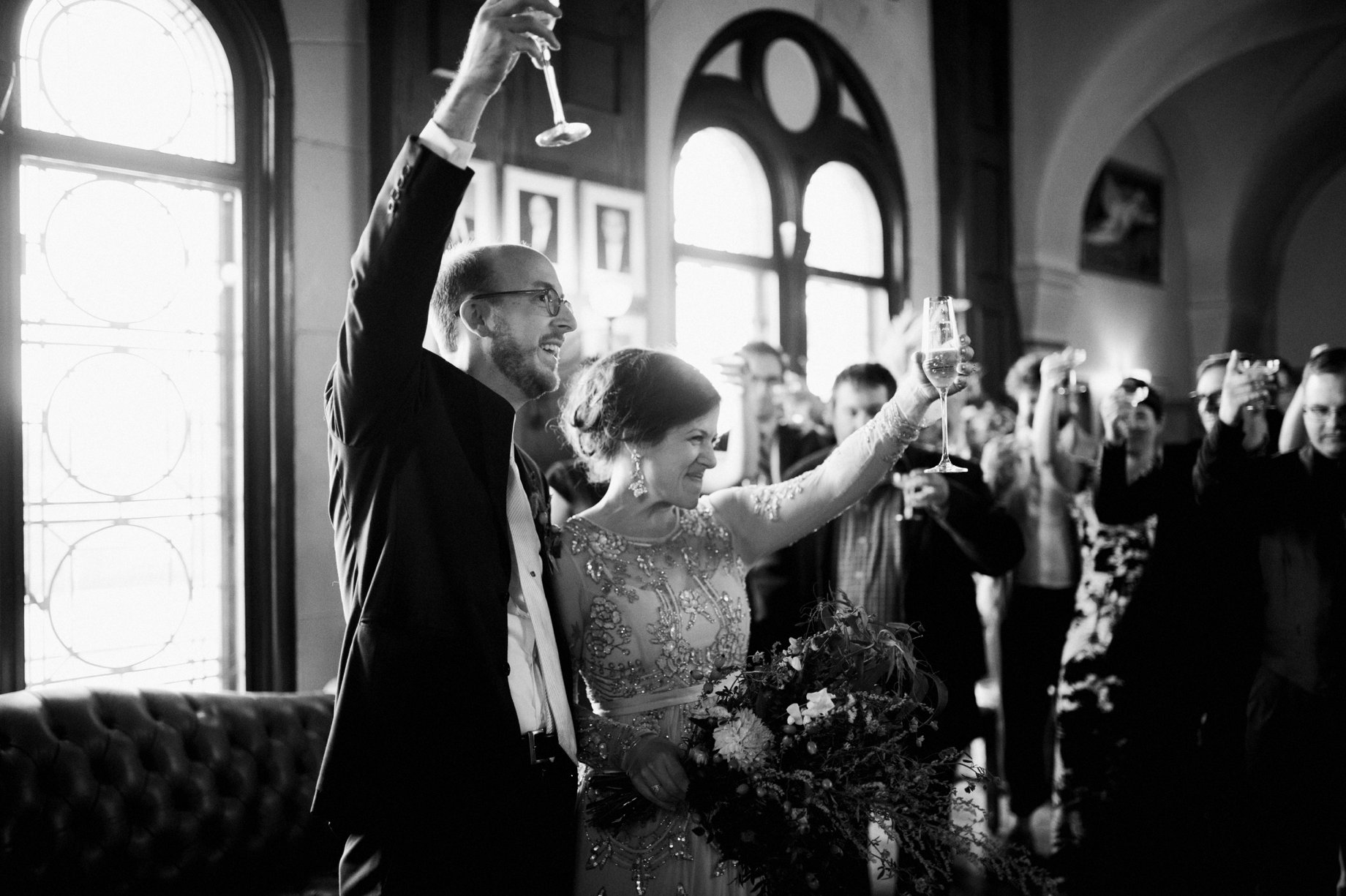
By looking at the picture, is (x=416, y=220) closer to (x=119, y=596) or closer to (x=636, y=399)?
(x=636, y=399)

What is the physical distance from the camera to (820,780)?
157 cm

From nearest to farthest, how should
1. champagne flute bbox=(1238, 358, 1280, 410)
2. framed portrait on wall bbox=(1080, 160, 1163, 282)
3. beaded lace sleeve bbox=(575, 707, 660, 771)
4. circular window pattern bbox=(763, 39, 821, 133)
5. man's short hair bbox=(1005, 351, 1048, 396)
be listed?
beaded lace sleeve bbox=(575, 707, 660, 771) → champagne flute bbox=(1238, 358, 1280, 410) → man's short hair bbox=(1005, 351, 1048, 396) → circular window pattern bbox=(763, 39, 821, 133) → framed portrait on wall bbox=(1080, 160, 1163, 282)

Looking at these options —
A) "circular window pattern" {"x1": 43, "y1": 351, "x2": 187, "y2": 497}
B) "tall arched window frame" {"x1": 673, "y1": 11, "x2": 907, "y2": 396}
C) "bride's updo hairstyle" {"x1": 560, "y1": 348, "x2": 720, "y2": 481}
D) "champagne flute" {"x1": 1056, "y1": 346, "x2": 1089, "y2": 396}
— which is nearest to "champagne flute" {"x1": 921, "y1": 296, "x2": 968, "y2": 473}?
"bride's updo hairstyle" {"x1": 560, "y1": 348, "x2": 720, "y2": 481}

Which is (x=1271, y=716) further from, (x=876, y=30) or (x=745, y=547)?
(x=876, y=30)

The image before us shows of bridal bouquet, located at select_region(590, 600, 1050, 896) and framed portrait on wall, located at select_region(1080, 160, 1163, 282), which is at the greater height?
framed portrait on wall, located at select_region(1080, 160, 1163, 282)

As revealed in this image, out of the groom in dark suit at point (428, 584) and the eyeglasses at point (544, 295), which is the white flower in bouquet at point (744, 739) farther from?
the eyeglasses at point (544, 295)

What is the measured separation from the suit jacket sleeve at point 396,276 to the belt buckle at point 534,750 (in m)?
0.49

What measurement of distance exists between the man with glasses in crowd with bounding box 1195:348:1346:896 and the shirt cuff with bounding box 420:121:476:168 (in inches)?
93.0

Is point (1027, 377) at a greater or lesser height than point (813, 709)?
greater

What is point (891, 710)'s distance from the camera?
1.66 metres

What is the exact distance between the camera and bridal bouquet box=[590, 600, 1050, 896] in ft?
5.11

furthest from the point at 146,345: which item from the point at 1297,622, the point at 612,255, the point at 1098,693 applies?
the point at 1297,622

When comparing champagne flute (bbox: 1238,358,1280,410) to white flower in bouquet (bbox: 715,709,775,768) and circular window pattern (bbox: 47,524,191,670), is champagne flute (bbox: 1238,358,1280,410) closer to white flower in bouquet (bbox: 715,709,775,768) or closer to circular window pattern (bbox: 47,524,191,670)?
white flower in bouquet (bbox: 715,709,775,768)

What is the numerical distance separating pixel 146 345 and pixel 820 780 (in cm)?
322
